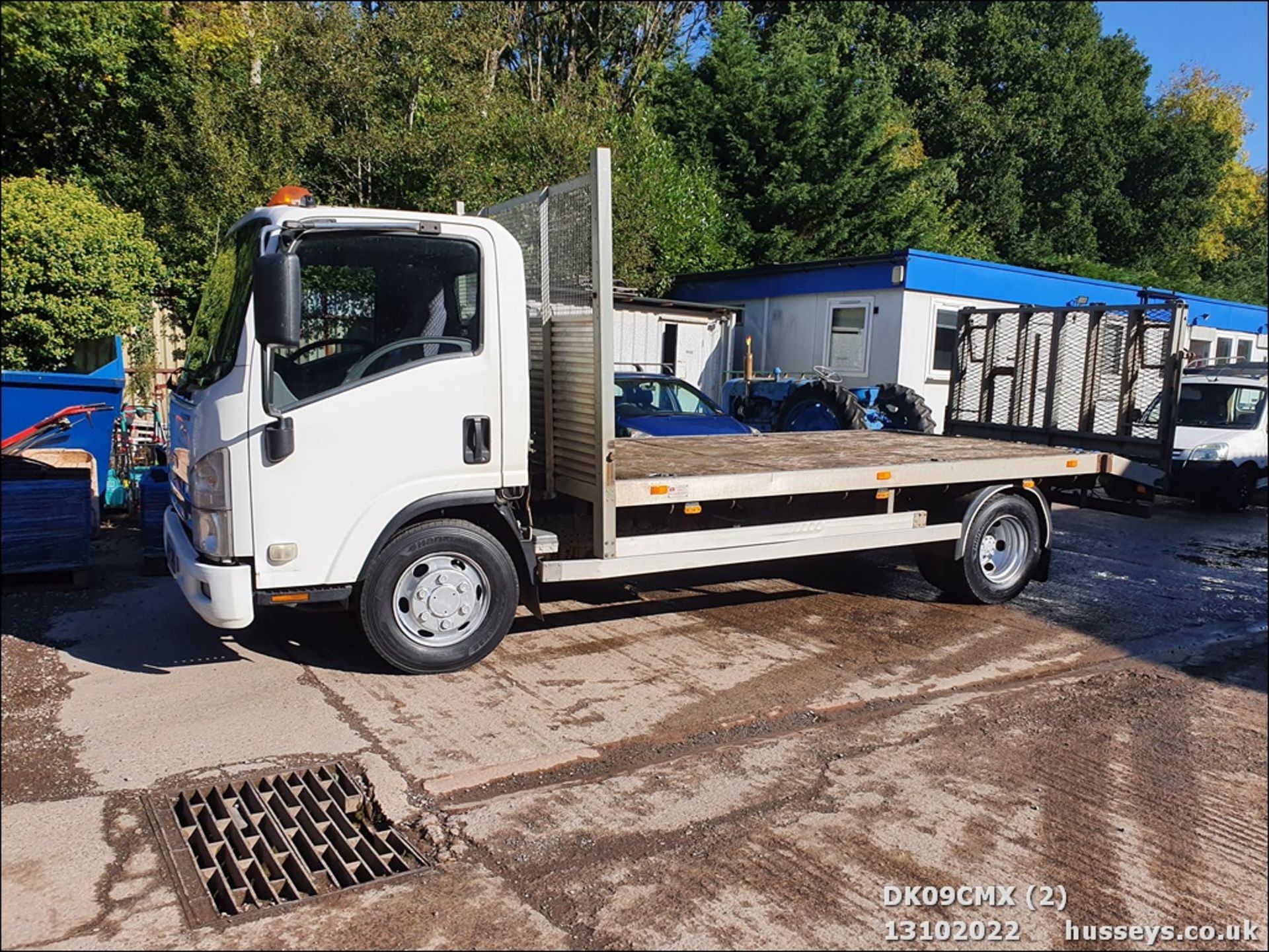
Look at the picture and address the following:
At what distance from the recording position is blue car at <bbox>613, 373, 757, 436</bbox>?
9.95 m

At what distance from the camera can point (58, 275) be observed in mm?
10570

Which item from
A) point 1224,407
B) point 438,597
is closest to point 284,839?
point 438,597

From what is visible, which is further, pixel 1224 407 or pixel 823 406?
pixel 1224 407

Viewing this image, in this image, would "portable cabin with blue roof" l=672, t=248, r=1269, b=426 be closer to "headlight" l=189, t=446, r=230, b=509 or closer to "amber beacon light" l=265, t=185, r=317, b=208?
"amber beacon light" l=265, t=185, r=317, b=208

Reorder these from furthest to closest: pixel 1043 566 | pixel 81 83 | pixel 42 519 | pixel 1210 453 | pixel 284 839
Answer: pixel 81 83
pixel 1210 453
pixel 1043 566
pixel 42 519
pixel 284 839

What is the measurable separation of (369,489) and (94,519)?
4877 millimetres

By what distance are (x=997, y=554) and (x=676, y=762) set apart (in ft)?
14.1

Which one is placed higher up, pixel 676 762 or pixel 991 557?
pixel 991 557

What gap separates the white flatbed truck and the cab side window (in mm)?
11

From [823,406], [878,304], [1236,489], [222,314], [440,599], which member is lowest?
[1236,489]

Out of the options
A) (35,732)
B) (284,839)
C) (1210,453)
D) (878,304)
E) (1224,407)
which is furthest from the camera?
(878,304)

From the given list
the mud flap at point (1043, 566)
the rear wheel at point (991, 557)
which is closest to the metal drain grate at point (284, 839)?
the rear wheel at point (991, 557)

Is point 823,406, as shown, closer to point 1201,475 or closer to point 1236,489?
point 1201,475

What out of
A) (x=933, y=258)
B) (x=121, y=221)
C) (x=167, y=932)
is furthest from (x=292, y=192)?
(x=933, y=258)
